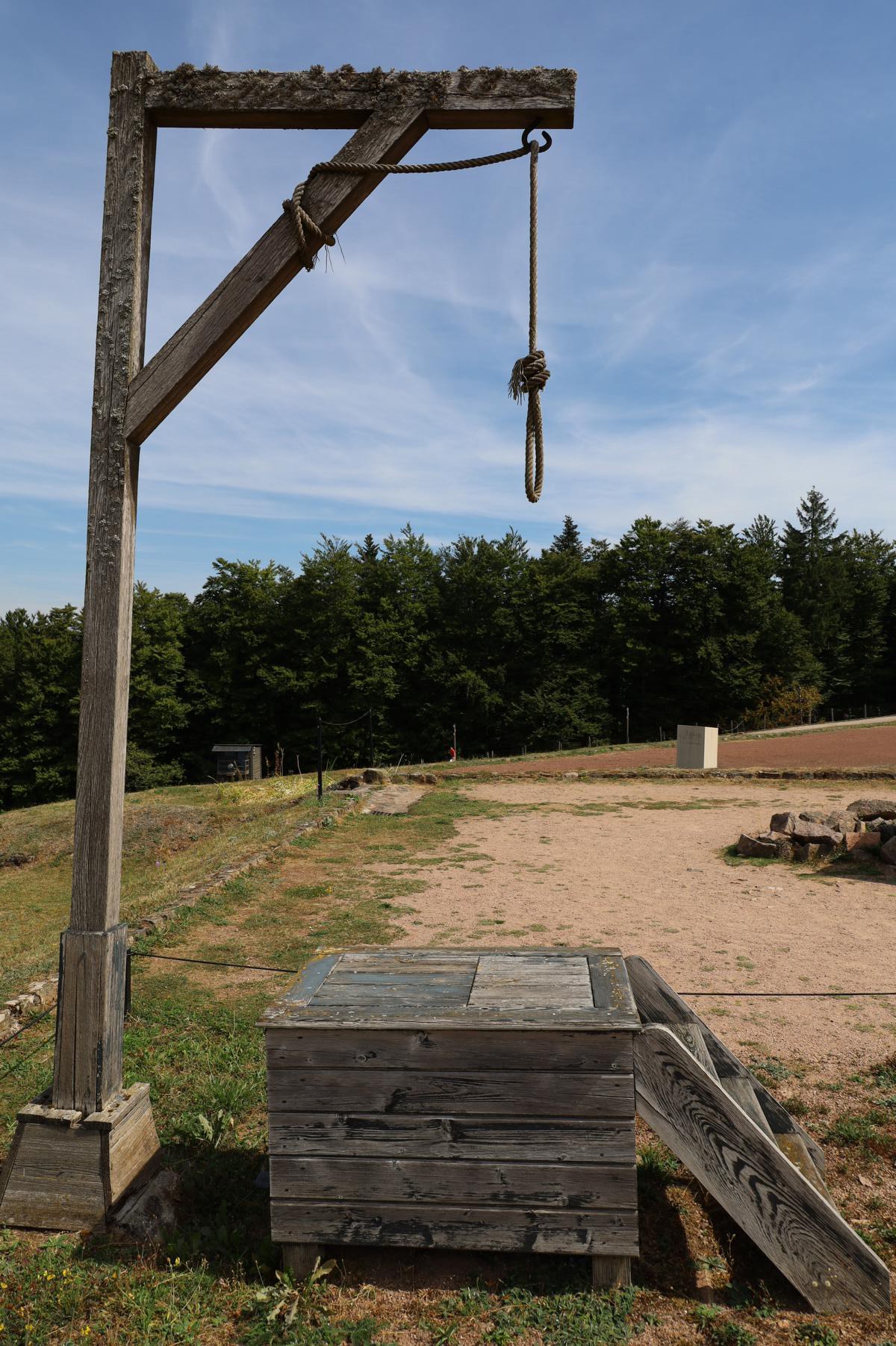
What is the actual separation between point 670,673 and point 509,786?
22.9 m

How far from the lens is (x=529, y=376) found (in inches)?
143

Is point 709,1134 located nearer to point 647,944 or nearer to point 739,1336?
point 739,1336

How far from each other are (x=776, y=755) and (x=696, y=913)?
597 inches

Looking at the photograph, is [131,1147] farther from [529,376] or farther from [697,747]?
[697,747]

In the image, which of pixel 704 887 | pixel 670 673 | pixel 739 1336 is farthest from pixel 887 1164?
pixel 670 673

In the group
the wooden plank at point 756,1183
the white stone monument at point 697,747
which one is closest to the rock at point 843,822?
the white stone monument at point 697,747

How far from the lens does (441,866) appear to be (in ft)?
34.1

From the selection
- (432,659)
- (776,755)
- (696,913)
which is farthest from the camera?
(432,659)

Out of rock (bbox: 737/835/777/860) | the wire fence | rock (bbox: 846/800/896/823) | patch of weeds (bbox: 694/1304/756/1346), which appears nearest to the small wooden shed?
rock (bbox: 737/835/777/860)

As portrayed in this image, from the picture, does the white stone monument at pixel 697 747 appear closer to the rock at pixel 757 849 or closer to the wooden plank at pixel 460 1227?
the rock at pixel 757 849

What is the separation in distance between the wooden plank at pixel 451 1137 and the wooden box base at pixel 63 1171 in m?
0.94

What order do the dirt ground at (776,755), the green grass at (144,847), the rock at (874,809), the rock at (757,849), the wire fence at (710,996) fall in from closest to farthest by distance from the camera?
the wire fence at (710,996), the green grass at (144,847), the rock at (757,849), the rock at (874,809), the dirt ground at (776,755)

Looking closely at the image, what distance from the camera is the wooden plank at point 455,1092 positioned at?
9.42 feet

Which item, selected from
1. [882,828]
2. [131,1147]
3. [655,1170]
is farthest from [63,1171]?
[882,828]
